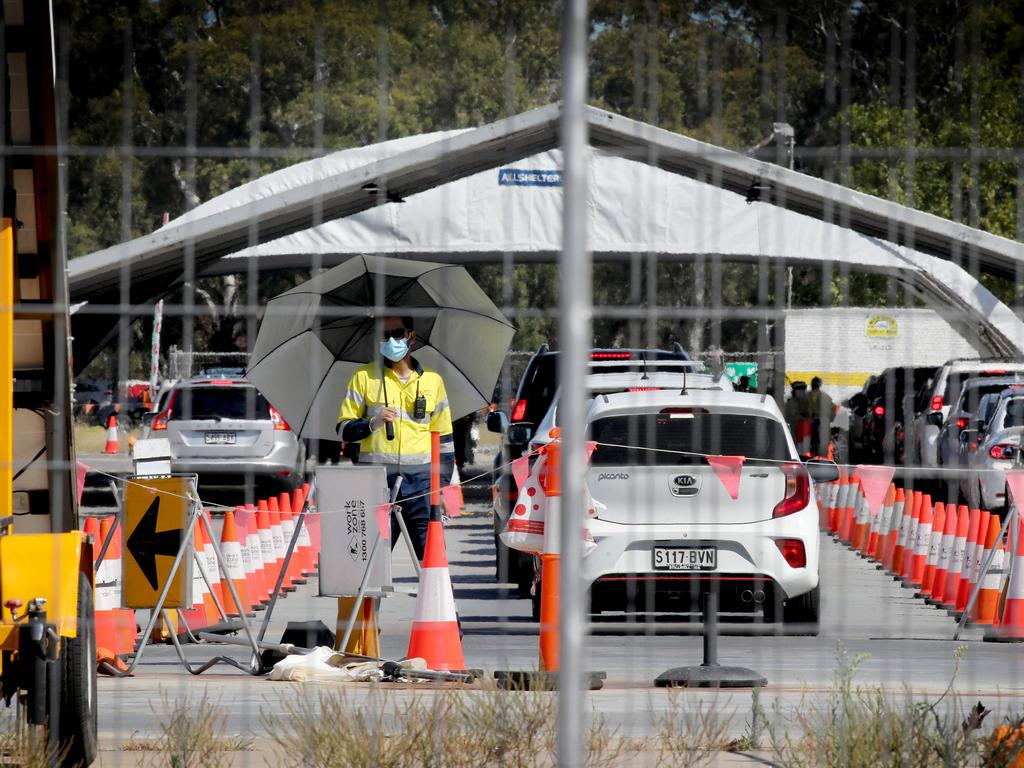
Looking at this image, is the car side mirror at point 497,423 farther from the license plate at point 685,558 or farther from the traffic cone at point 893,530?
the license plate at point 685,558

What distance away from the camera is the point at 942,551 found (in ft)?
43.8

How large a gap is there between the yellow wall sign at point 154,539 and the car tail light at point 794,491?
3389mm

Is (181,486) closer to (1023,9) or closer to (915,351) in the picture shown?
(1023,9)

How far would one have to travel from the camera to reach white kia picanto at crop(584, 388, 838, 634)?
1062 centimetres

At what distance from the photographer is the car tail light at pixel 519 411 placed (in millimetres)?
17391

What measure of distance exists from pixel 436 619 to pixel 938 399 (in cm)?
1608

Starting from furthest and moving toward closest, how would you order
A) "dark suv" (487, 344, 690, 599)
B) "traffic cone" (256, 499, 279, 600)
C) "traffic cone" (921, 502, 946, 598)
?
"traffic cone" (256, 499, 279, 600) < "traffic cone" (921, 502, 946, 598) < "dark suv" (487, 344, 690, 599)

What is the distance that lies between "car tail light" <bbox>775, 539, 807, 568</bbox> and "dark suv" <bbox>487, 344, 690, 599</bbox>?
7.30 feet

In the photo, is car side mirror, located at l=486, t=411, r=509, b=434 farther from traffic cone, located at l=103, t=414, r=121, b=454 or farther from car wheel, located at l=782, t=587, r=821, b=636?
traffic cone, located at l=103, t=414, r=121, b=454

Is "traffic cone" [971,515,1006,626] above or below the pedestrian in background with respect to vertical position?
below

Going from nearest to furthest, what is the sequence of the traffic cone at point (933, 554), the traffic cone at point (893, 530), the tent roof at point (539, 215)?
1. the traffic cone at point (933, 554)
2. the traffic cone at point (893, 530)
3. the tent roof at point (539, 215)

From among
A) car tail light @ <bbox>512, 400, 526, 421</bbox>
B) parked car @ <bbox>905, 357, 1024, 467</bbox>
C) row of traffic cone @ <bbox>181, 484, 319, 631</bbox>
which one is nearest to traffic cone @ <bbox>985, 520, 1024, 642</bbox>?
row of traffic cone @ <bbox>181, 484, 319, 631</bbox>

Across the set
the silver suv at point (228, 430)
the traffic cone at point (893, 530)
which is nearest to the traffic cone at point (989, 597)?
the traffic cone at point (893, 530)

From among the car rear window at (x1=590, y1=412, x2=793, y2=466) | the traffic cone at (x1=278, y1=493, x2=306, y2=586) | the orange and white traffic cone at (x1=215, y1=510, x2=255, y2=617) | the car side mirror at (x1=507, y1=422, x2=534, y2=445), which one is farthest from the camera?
the traffic cone at (x1=278, y1=493, x2=306, y2=586)
